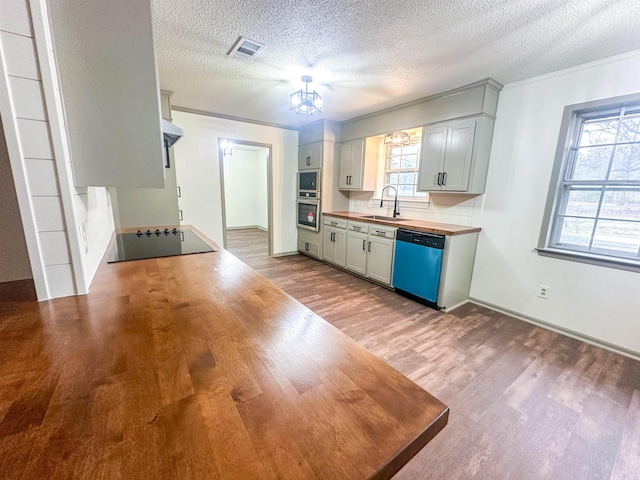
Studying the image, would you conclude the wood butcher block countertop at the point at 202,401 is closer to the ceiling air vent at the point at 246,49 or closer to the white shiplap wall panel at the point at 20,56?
the white shiplap wall panel at the point at 20,56

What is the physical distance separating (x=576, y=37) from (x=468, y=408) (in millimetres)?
2655

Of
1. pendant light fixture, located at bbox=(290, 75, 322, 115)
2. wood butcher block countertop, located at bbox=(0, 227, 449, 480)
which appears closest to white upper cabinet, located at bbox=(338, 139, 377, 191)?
pendant light fixture, located at bbox=(290, 75, 322, 115)

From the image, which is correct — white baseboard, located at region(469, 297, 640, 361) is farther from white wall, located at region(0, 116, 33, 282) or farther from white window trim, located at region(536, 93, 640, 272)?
white wall, located at region(0, 116, 33, 282)

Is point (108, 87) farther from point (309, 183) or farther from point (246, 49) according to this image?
point (309, 183)

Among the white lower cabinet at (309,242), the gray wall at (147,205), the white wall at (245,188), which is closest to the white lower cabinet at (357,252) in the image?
the white lower cabinet at (309,242)

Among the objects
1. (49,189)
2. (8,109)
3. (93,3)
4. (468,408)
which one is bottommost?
(468,408)

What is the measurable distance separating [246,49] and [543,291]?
3522 millimetres

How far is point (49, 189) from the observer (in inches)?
37.0

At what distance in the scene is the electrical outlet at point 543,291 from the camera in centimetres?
255

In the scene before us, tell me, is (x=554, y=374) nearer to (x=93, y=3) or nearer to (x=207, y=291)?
(x=207, y=291)

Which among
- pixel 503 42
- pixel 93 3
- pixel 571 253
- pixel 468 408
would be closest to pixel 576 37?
pixel 503 42

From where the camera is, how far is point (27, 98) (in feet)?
2.87

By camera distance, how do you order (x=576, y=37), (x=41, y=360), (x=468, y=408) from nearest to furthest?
(x=41, y=360)
(x=468, y=408)
(x=576, y=37)

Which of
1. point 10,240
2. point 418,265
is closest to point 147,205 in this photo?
point 10,240
